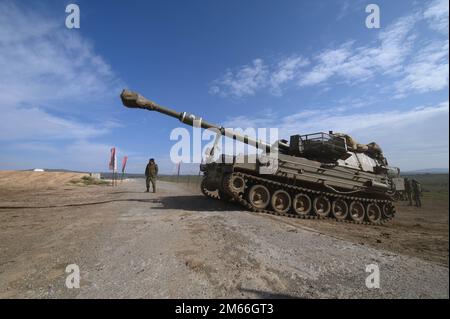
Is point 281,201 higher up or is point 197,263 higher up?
point 281,201

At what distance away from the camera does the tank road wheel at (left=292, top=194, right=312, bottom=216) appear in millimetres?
10930

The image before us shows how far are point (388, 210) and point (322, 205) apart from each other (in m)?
4.35

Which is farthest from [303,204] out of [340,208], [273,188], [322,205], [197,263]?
[197,263]

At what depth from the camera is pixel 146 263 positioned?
4246 mm

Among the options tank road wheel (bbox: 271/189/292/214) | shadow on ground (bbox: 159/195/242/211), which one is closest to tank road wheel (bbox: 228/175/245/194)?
shadow on ground (bbox: 159/195/242/211)

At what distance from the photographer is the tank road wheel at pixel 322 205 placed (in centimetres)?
1122

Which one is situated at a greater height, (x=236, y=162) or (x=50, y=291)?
(x=236, y=162)

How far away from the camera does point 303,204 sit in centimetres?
1120

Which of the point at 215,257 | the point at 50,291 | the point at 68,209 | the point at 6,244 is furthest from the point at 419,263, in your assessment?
the point at 68,209

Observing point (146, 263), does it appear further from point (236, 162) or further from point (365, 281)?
point (236, 162)

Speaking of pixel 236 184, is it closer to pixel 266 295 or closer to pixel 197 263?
pixel 197 263

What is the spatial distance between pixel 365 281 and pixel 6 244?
6327mm

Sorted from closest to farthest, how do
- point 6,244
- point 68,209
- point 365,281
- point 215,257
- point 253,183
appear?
point 365,281, point 215,257, point 6,244, point 68,209, point 253,183
